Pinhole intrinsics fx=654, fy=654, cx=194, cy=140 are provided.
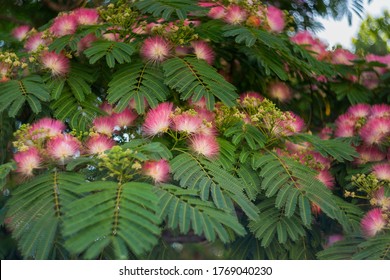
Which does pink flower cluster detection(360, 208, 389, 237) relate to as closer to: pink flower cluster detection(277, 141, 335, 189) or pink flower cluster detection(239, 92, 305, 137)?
pink flower cluster detection(277, 141, 335, 189)

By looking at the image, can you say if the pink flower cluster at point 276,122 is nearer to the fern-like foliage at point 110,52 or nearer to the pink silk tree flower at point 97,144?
the fern-like foliage at point 110,52

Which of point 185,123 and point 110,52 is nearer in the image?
point 185,123

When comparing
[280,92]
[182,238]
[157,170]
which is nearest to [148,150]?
[157,170]

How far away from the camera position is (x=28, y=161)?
250 cm

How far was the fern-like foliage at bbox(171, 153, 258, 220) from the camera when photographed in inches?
96.0

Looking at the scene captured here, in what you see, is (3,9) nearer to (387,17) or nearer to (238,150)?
(238,150)

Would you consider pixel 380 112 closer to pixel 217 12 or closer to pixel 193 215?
pixel 217 12

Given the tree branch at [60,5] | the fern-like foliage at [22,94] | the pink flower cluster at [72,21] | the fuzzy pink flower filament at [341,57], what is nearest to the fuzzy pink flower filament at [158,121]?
the fern-like foliage at [22,94]

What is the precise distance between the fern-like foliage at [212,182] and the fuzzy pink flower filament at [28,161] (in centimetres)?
52

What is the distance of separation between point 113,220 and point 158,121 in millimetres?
751

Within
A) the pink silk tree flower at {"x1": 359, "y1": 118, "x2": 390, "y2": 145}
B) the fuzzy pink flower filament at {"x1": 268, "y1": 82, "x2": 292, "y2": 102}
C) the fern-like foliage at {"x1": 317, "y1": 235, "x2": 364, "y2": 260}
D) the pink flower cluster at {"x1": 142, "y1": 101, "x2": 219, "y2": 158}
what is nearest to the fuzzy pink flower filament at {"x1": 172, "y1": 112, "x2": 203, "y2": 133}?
the pink flower cluster at {"x1": 142, "y1": 101, "x2": 219, "y2": 158}

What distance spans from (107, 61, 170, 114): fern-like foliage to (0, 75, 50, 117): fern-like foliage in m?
0.31

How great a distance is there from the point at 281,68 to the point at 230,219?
1299 mm
